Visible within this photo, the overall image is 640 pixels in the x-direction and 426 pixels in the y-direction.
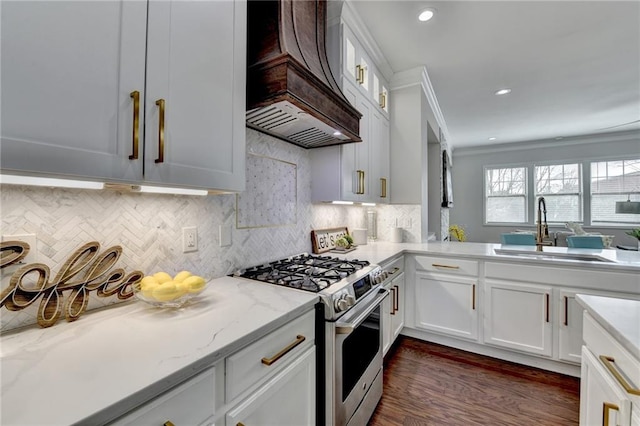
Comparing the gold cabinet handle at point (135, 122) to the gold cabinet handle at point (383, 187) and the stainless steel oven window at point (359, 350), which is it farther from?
the gold cabinet handle at point (383, 187)

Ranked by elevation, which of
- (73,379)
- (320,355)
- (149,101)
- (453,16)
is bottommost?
(320,355)

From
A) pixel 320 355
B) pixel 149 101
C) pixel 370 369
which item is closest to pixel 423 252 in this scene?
pixel 370 369

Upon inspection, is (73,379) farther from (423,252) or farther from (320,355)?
(423,252)

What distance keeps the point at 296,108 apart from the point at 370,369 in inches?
60.4

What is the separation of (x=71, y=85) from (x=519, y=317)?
2950 mm

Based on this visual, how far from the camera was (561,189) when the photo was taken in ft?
19.9

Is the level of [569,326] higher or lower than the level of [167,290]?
lower

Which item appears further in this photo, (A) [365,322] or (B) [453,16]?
(B) [453,16]

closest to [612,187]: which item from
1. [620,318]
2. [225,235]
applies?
[620,318]

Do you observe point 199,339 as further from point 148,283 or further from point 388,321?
point 388,321

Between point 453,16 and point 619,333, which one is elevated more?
point 453,16

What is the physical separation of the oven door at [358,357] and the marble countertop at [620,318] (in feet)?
2.86

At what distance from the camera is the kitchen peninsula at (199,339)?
0.55 m

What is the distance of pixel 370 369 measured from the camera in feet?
5.30
